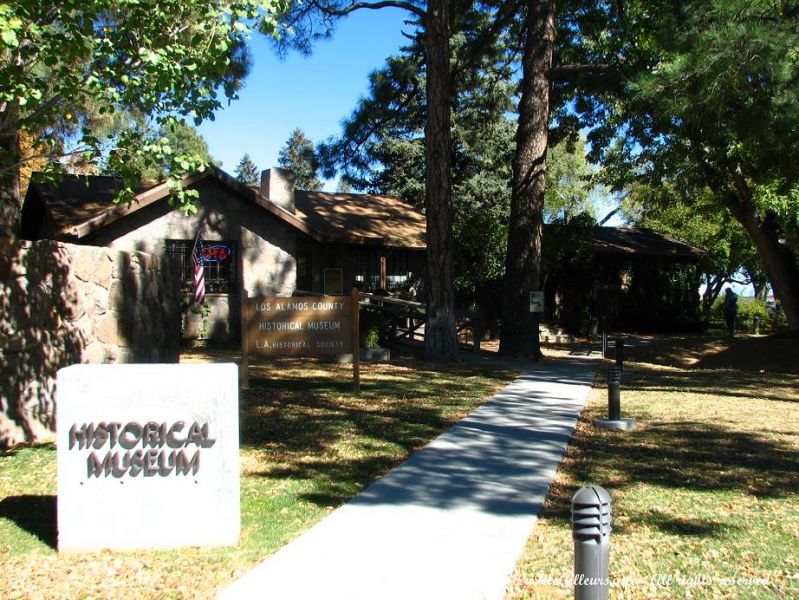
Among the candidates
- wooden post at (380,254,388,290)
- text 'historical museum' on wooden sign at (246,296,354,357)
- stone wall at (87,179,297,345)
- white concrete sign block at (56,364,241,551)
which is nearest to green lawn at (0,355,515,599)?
white concrete sign block at (56,364,241,551)

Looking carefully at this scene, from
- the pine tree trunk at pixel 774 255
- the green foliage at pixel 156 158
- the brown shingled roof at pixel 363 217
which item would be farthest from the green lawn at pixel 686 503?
the pine tree trunk at pixel 774 255

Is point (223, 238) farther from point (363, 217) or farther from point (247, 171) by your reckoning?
point (247, 171)

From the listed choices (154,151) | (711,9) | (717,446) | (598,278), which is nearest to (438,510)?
(717,446)

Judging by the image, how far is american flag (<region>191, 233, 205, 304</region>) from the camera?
711 inches

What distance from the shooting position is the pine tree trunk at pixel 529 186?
1745 centimetres

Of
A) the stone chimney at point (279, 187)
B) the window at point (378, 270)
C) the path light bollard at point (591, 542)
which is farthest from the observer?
the window at point (378, 270)

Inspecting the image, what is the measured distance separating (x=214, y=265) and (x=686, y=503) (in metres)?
15.7

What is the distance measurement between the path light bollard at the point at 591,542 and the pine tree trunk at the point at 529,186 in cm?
1432

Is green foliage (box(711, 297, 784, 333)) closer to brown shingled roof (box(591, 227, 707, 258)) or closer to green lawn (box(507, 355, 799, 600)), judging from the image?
brown shingled roof (box(591, 227, 707, 258))

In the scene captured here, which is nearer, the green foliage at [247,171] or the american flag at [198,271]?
the american flag at [198,271]

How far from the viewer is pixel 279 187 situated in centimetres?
2192

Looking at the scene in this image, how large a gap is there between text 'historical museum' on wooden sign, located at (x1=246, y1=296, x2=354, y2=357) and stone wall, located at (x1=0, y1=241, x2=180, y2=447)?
1.51 meters

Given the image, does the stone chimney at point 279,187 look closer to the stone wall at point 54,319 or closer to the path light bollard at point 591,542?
the stone wall at point 54,319

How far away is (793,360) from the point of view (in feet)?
57.2
